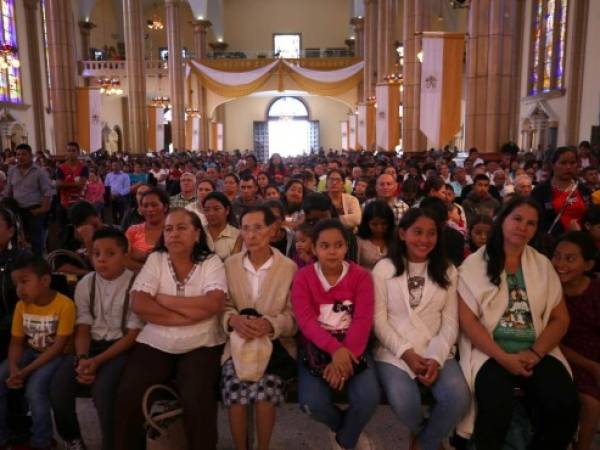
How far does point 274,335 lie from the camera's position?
8.18 ft


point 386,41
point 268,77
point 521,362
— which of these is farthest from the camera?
point 268,77

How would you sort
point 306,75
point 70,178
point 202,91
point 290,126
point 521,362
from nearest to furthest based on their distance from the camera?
point 521,362, point 70,178, point 306,75, point 202,91, point 290,126

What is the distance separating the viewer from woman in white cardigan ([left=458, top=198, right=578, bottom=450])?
7.48 ft

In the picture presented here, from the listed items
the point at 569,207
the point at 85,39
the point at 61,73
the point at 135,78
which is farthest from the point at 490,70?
the point at 85,39

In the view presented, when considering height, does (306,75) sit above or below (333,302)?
above

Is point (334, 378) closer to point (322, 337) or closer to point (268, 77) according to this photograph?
point (322, 337)

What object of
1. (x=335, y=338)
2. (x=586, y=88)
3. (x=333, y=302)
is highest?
(x=586, y=88)

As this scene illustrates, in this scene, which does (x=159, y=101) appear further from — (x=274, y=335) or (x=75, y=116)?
(x=274, y=335)

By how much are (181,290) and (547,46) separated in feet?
55.0

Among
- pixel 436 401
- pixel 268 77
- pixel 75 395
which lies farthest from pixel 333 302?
pixel 268 77

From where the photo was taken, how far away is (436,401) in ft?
7.84

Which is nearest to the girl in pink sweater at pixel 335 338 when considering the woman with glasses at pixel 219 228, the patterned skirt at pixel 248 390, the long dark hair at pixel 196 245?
the patterned skirt at pixel 248 390

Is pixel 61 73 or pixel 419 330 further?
pixel 61 73

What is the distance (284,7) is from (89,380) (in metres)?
35.6
